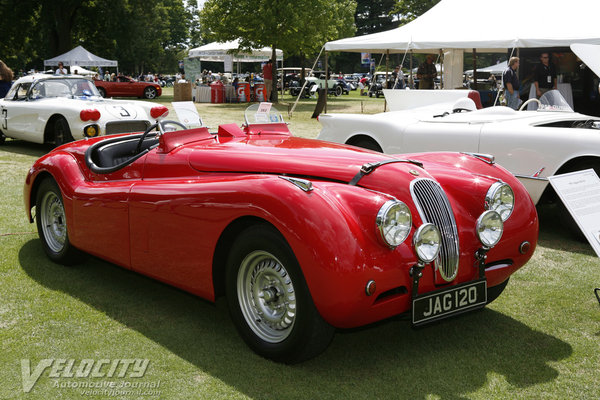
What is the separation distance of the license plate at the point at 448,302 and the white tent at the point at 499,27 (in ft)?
32.1

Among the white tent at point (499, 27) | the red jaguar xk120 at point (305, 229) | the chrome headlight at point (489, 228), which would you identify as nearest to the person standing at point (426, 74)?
the white tent at point (499, 27)

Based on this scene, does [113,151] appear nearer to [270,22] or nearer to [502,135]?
[502,135]

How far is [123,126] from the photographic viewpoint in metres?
10.5

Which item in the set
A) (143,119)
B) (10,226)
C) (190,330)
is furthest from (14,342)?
(143,119)

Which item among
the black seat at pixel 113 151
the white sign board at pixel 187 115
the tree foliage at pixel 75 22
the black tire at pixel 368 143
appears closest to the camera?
the white sign board at pixel 187 115

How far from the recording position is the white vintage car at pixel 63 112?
10.8m

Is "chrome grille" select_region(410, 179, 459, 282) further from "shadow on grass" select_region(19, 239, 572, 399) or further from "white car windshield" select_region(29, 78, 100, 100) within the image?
"white car windshield" select_region(29, 78, 100, 100)

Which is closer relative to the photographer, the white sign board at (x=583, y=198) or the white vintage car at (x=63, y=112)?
the white sign board at (x=583, y=198)

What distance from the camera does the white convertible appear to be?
234 inches

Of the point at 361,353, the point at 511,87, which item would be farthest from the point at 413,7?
the point at 361,353

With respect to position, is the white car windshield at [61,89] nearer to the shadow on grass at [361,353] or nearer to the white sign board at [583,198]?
the shadow on grass at [361,353]

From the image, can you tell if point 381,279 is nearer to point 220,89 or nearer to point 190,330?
point 190,330

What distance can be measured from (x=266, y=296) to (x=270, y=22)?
26.1m

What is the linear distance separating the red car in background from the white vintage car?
19.4 m
